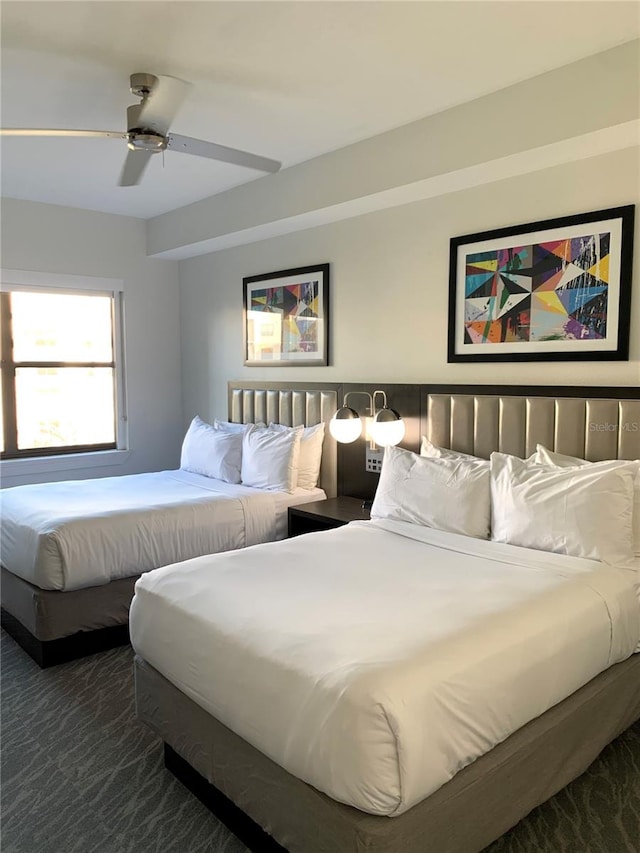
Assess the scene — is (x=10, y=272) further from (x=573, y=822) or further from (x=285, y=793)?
(x=573, y=822)

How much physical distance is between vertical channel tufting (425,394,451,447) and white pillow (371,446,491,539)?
282 mm

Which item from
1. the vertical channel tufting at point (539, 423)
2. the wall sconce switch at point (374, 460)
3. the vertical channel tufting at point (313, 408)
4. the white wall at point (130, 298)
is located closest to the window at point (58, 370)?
the white wall at point (130, 298)

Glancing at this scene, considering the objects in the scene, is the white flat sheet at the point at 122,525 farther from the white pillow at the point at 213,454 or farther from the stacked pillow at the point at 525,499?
the stacked pillow at the point at 525,499

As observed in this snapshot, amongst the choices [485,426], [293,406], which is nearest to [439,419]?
[485,426]

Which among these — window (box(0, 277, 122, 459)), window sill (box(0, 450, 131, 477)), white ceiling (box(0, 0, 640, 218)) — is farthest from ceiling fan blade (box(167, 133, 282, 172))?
window sill (box(0, 450, 131, 477))

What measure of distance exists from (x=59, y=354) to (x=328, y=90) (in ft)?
10.8

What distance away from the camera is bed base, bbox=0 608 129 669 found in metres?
3.10

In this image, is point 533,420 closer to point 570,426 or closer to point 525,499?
point 570,426

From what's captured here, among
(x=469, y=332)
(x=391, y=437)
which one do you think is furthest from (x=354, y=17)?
(x=391, y=437)

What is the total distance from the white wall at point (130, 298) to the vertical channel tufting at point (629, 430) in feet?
13.0

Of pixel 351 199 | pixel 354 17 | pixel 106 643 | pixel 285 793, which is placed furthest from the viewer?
pixel 351 199

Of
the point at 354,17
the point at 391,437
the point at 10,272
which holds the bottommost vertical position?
the point at 391,437

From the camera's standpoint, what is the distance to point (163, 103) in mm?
2408

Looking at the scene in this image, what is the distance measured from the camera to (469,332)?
11.4 feet
